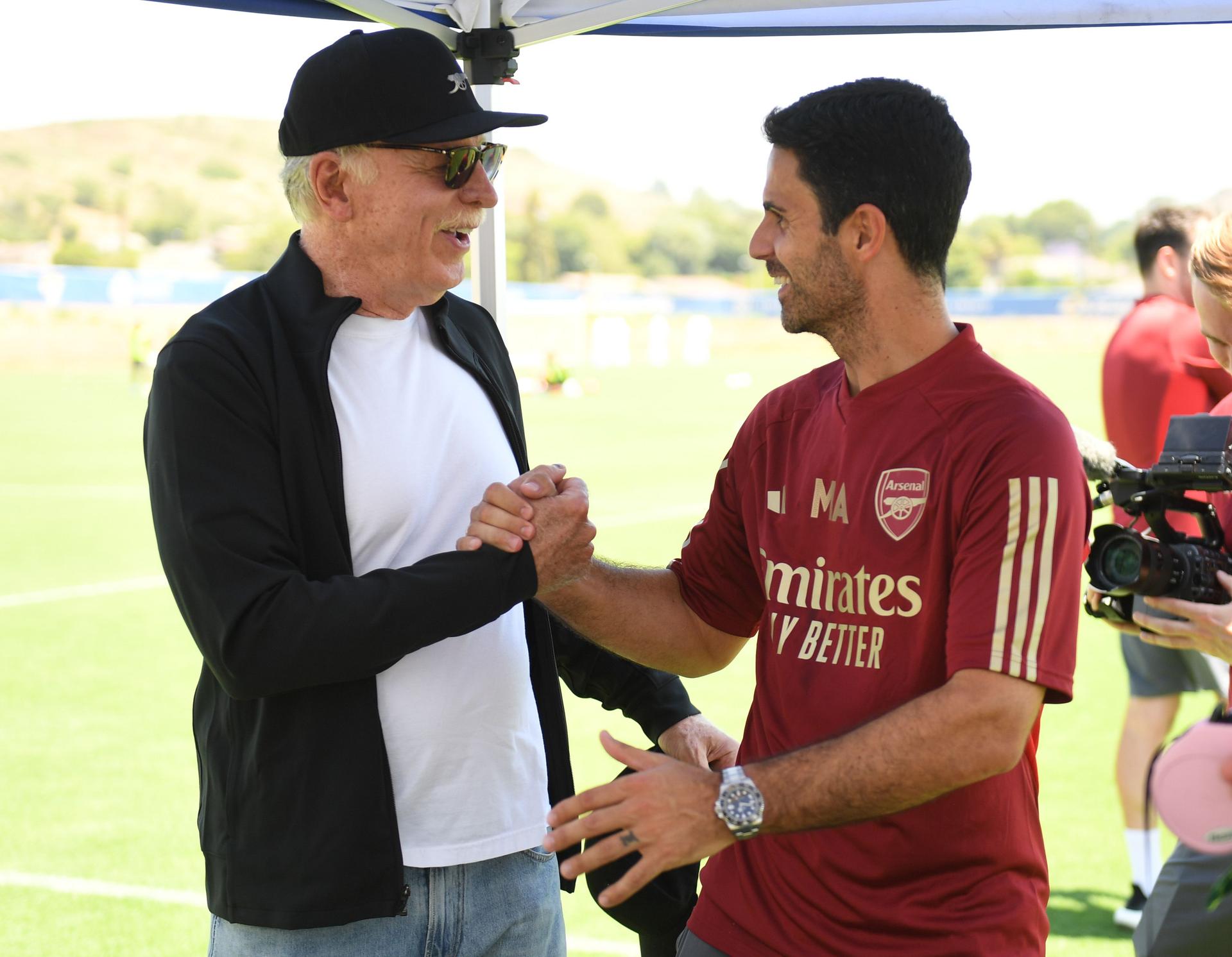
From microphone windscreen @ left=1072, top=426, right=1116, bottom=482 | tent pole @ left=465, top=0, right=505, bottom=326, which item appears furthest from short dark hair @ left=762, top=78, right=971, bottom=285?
tent pole @ left=465, top=0, right=505, bottom=326

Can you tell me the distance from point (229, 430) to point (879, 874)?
1358 mm

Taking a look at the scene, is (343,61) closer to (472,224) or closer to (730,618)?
(472,224)

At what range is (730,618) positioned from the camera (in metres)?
2.83

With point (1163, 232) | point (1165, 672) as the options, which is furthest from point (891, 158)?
point (1163, 232)

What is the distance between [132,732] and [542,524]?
6140 millimetres

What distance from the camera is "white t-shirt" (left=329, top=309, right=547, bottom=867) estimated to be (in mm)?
2479

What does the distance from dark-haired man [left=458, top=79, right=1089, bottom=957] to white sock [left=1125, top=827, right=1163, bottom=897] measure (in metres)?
3.12

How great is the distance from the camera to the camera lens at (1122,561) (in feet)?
8.91

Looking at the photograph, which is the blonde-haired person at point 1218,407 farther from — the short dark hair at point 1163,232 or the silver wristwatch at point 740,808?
the short dark hair at point 1163,232

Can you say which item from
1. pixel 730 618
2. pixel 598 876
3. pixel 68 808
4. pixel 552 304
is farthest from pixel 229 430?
pixel 552 304

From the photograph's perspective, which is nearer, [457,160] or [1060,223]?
[457,160]

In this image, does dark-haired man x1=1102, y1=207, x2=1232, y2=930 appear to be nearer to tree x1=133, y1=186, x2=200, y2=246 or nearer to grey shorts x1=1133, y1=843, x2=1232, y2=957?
grey shorts x1=1133, y1=843, x2=1232, y2=957

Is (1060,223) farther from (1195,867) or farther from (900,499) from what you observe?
(900,499)

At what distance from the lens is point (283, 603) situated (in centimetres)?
220
